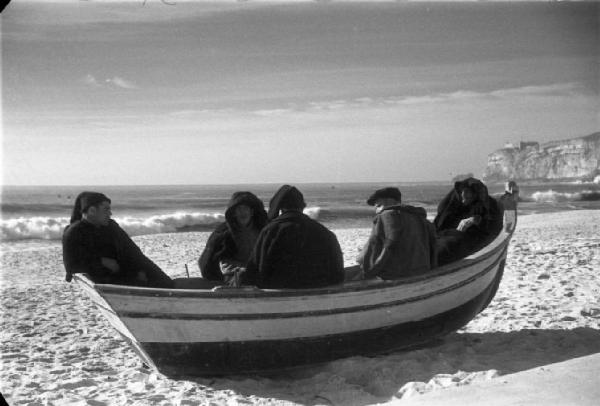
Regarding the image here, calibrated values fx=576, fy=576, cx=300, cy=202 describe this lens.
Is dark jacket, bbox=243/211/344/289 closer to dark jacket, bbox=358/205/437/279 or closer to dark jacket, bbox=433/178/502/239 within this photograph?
dark jacket, bbox=358/205/437/279

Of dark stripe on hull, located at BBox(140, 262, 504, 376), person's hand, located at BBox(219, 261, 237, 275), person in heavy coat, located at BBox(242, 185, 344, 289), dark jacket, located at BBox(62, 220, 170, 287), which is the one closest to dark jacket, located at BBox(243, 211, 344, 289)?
Result: person in heavy coat, located at BBox(242, 185, 344, 289)

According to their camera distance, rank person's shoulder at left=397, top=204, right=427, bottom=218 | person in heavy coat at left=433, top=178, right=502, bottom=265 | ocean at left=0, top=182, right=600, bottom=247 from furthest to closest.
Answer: ocean at left=0, top=182, right=600, bottom=247 → person in heavy coat at left=433, top=178, right=502, bottom=265 → person's shoulder at left=397, top=204, right=427, bottom=218

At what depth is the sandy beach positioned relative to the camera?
3959 millimetres

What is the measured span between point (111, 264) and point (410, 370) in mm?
2356

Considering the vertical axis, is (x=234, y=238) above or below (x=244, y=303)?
above

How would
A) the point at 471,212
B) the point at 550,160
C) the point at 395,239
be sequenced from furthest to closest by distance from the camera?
1. the point at 550,160
2. the point at 471,212
3. the point at 395,239

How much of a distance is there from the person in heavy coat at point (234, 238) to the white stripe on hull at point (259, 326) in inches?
31.0

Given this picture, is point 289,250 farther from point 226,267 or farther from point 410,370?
point 410,370

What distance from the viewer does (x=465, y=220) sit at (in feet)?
19.8

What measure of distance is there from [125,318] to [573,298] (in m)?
4.89

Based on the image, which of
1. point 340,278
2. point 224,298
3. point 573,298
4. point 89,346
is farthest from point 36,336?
point 573,298

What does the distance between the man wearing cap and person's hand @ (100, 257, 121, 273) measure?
1.94 metres

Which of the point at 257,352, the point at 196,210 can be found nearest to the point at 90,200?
the point at 257,352

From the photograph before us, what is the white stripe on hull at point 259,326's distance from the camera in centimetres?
401
